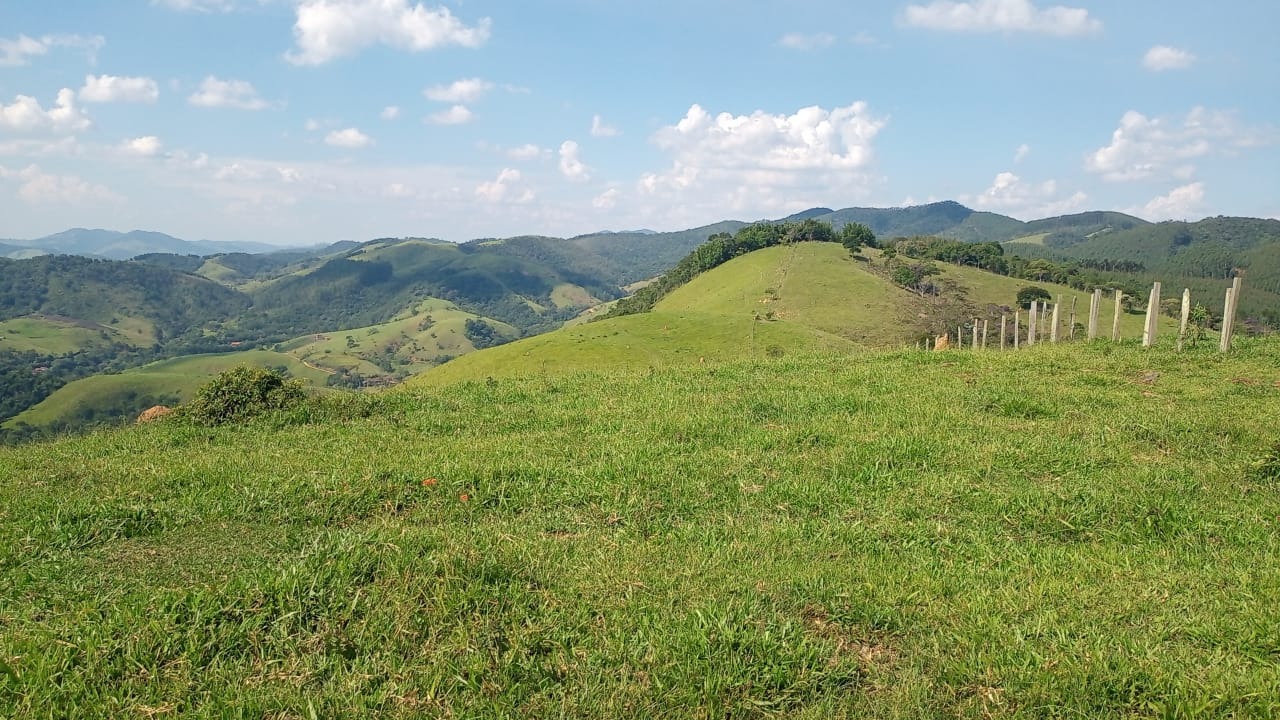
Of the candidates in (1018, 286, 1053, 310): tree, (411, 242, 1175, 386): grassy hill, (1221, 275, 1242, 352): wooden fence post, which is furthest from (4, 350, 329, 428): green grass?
(1221, 275, 1242, 352): wooden fence post

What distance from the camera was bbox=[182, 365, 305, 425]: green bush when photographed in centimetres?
1250

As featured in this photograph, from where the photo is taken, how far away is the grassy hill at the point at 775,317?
6306 cm

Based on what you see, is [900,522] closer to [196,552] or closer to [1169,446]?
[1169,446]

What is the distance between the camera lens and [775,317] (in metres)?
84.8

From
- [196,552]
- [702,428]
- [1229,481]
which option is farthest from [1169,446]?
[196,552]

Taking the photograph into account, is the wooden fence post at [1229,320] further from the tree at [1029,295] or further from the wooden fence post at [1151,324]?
the tree at [1029,295]

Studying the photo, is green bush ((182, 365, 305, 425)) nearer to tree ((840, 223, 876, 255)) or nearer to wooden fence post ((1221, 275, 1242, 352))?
wooden fence post ((1221, 275, 1242, 352))

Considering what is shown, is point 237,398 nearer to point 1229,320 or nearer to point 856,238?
point 1229,320

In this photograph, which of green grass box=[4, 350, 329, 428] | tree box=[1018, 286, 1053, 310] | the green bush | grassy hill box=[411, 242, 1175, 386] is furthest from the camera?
green grass box=[4, 350, 329, 428]

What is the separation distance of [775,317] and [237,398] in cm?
7644

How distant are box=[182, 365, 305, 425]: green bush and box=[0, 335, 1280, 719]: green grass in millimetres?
692

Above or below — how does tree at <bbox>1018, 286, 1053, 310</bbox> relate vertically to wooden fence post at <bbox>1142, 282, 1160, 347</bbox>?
below

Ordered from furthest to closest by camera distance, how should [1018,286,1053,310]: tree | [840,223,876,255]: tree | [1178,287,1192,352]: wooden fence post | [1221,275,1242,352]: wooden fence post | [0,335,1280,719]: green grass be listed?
[840,223,876,255]: tree → [1018,286,1053,310]: tree → [1178,287,1192,352]: wooden fence post → [1221,275,1242,352]: wooden fence post → [0,335,1280,719]: green grass

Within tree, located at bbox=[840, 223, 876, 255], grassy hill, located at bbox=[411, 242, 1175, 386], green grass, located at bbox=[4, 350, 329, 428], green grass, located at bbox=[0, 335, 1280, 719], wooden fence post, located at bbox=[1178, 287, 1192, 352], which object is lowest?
green grass, located at bbox=[4, 350, 329, 428]
